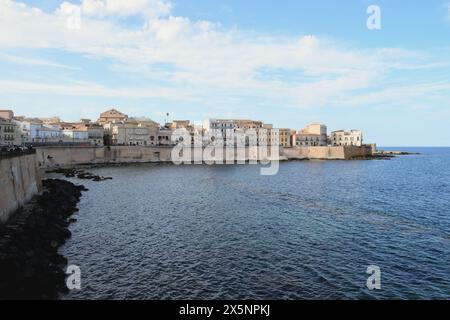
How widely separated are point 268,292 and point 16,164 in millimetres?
23844

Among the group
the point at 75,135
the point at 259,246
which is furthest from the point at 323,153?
the point at 259,246

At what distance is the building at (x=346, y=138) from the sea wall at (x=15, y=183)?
127 metres

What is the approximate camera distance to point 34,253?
2038 cm

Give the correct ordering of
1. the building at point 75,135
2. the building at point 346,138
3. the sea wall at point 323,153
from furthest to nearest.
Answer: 1. the building at point 346,138
2. the sea wall at point 323,153
3. the building at point 75,135

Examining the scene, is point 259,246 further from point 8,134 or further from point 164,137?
point 164,137

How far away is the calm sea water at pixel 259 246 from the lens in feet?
60.1

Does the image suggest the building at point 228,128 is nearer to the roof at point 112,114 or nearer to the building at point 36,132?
the roof at point 112,114

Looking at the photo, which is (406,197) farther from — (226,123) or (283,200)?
(226,123)

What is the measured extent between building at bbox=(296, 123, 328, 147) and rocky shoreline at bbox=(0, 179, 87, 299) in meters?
116

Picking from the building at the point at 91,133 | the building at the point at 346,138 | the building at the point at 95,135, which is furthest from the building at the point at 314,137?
the building at the point at 91,133

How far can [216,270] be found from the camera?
67.7ft

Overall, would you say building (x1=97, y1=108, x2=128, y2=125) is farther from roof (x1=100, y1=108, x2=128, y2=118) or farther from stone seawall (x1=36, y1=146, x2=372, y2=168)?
stone seawall (x1=36, y1=146, x2=372, y2=168)

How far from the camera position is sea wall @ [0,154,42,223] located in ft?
82.4

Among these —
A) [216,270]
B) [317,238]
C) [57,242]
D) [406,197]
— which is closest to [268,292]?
[216,270]
